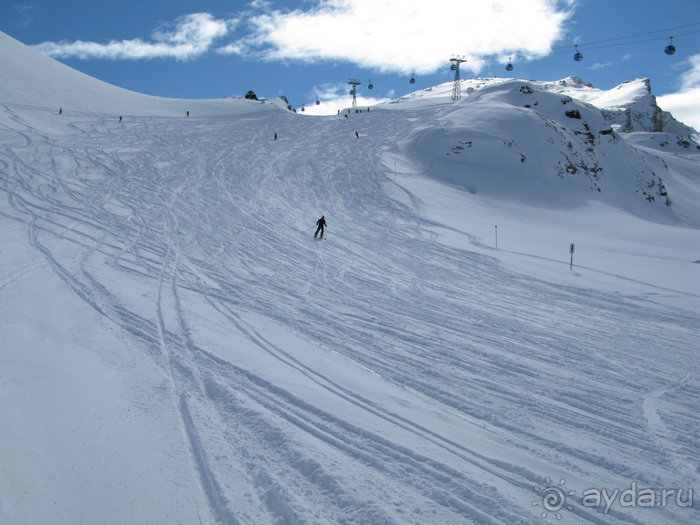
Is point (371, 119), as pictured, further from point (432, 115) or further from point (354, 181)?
point (354, 181)

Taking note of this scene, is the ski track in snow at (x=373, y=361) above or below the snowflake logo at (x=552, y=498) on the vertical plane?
above

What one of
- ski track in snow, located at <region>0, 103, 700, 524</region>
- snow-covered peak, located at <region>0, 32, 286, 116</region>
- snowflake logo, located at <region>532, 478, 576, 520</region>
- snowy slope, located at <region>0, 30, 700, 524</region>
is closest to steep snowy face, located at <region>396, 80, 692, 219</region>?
snowy slope, located at <region>0, 30, 700, 524</region>

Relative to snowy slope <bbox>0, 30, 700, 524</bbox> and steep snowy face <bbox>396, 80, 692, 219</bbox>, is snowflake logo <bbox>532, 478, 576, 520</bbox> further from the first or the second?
steep snowy face <bbox>396, 80, 692, 219</bbox>

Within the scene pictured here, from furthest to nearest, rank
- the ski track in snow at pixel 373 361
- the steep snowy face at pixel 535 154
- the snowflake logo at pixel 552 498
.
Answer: the steep snowy face at pixel 535 154 < the ski track in snow at pixel 373 361 < the snowflake logo at pixel 552 498

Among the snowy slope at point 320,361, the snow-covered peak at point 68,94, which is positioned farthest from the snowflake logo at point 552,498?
the snow-covered peak at point 68,94

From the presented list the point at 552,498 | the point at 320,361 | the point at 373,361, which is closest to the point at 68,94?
the point at 320,361

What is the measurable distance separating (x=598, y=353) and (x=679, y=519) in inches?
180

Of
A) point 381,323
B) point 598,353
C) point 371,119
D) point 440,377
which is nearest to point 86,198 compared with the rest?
point 381,323

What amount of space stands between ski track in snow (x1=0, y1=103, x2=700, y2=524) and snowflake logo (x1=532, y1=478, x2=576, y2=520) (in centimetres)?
12

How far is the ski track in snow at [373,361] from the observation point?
4.87 m

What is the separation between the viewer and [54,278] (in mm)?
10617

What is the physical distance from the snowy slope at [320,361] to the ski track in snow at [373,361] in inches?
1.7

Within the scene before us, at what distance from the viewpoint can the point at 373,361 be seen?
7977mm

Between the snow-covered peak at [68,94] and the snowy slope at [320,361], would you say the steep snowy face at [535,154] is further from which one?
the snow-covered peak at [68,94]
